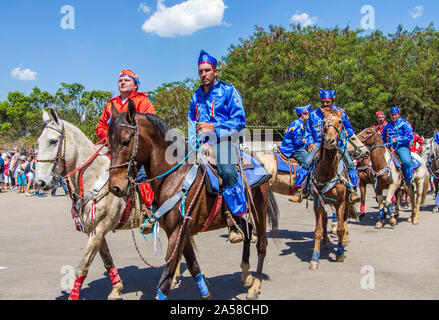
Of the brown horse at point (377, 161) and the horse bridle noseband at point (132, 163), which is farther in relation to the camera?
the brown horse at point (377, 161)

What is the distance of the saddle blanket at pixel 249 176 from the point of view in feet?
13.4

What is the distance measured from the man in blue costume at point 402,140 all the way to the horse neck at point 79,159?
892cm

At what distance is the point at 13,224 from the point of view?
11086 millimetres

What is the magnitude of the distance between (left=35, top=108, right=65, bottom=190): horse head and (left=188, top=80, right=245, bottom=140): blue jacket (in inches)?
76.1

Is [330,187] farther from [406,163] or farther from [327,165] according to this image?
[406,163]

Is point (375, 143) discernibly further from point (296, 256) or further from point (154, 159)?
point (154, 159)

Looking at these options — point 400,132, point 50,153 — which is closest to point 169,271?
point 50,153

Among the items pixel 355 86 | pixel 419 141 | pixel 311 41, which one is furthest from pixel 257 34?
pixel 419 141

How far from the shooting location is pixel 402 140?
1039cm

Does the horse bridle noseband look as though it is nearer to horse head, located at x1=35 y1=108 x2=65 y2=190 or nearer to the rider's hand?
the rider's hand

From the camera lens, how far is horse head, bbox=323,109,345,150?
6.05 m

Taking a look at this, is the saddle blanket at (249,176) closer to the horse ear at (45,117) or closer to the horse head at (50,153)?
the horse head at (50,153)

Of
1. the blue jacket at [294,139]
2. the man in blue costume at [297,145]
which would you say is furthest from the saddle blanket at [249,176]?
the blue jacket at [294,139]
